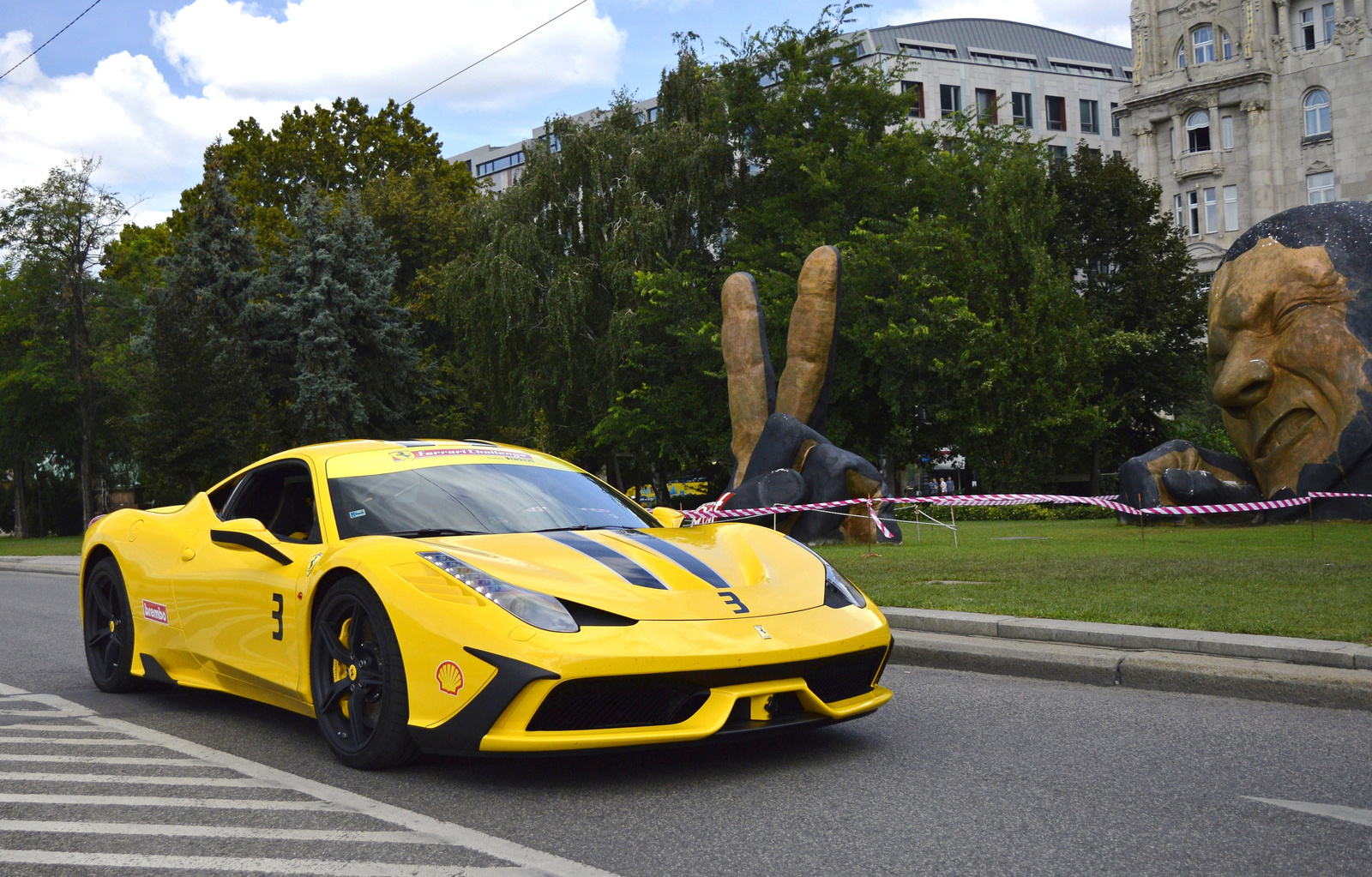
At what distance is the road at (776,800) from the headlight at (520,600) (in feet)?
1.99

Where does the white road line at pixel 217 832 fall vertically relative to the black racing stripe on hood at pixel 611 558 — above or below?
below

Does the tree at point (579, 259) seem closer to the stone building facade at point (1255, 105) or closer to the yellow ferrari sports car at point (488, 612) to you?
the yellow ferrari sports car at point (488, 612)

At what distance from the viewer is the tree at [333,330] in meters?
36.1

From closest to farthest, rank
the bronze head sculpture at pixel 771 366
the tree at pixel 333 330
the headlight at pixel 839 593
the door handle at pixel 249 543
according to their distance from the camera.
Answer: the headlight at pixel 839 593, the door handle at pixel 249 543, the bronze head sculpture at pixel 771 366, the tree at pixel 333 330

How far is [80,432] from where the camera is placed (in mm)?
46125

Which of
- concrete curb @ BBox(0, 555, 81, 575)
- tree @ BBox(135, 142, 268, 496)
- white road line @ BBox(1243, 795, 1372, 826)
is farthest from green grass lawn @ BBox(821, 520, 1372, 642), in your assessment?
tree @ BBox(135, 142, 268, 496)

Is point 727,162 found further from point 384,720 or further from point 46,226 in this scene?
point 384,720

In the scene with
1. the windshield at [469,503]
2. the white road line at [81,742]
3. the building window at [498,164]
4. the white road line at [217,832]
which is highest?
the building window at [498,164]

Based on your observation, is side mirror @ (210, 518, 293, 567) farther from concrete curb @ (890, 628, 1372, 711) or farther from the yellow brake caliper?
concrete curb @ (890, 628, 1372, 711)

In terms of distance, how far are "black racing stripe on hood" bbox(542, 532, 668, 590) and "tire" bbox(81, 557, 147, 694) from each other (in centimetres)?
299

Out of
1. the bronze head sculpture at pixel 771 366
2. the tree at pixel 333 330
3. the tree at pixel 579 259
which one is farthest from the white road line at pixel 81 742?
the tree at pixel 333 330

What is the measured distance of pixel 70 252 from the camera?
42406 millimetres

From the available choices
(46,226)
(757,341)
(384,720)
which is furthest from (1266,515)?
(46,226)

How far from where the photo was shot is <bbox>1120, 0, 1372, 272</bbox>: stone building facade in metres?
58.9
